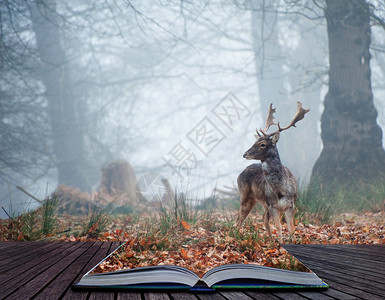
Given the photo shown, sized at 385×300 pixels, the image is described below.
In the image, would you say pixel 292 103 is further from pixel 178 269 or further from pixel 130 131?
pixel 178 269

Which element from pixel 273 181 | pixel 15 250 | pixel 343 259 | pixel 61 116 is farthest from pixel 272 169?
pixel 61 116

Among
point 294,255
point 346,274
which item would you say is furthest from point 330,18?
point 346,274

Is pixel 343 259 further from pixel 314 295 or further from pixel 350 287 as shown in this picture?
pixel 314 295

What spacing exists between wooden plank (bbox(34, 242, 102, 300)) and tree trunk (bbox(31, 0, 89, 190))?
10.6m

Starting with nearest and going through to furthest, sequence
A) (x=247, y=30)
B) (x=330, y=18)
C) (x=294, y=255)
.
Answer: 1. (x=294, y=255)
2. (x=330, y=18)
3. (x=247, y=30)

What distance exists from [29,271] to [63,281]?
0.33m

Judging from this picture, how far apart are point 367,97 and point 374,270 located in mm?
5430

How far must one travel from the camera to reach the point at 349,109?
6164 millimetres

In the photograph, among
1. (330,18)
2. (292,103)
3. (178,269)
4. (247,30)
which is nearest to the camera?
(178,269)

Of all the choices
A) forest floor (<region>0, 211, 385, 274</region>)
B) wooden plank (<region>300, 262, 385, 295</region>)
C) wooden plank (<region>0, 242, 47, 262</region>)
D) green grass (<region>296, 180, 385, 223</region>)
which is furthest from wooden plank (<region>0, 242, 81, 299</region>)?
green grass (<region>296, 180, 385, 223</region>)

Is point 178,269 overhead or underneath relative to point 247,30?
underneath

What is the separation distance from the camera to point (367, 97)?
245 inches

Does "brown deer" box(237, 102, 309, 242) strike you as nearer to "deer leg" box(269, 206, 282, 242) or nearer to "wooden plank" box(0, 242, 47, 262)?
"deer leg" box(269, 206, 282, 242)

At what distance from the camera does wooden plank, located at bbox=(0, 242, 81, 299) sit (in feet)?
4.46
